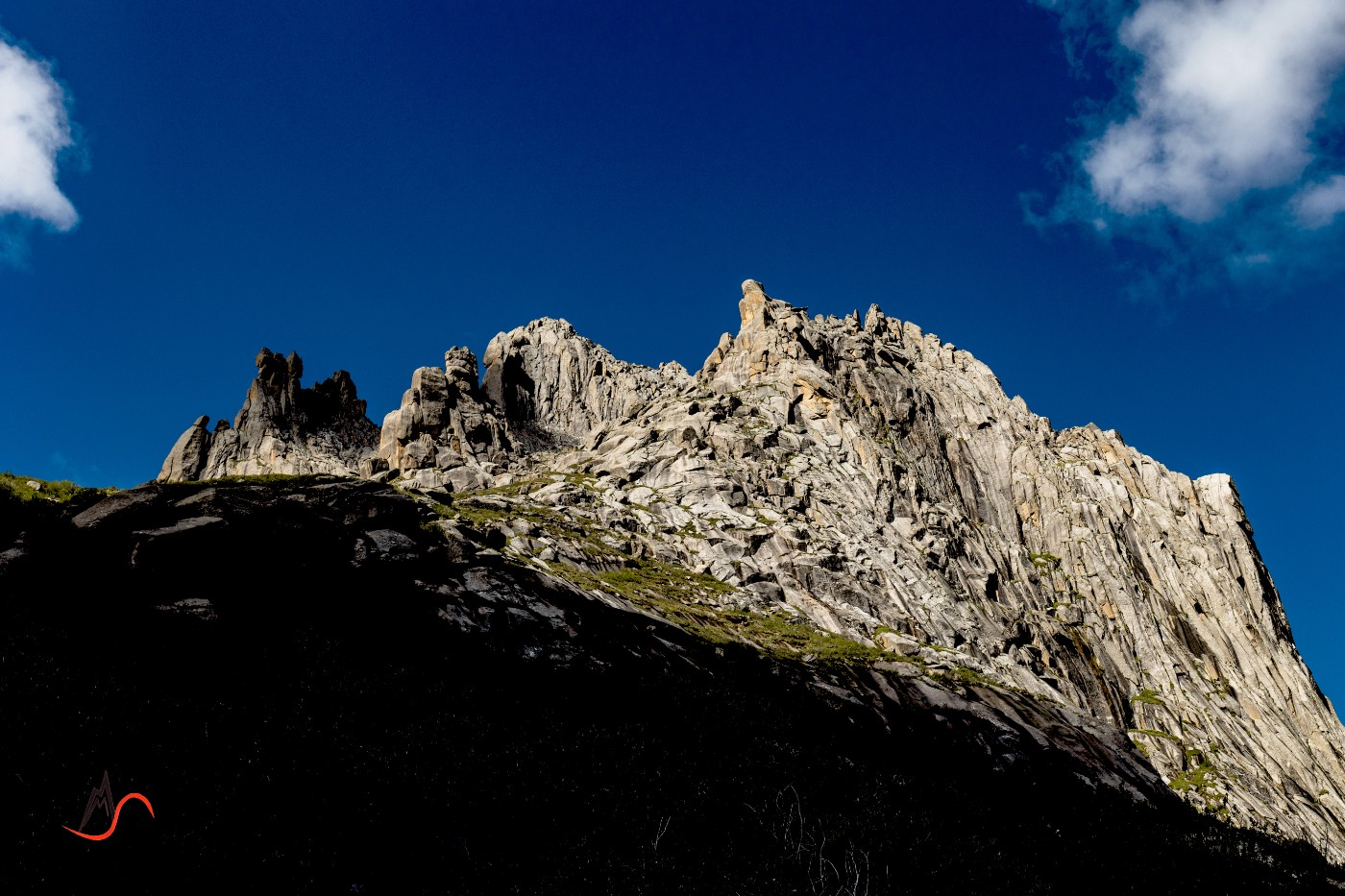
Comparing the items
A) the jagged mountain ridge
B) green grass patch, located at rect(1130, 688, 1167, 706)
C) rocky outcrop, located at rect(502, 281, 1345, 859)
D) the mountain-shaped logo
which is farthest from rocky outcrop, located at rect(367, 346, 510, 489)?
green grass patch, located at rect(1130, 688, 1167, 706)

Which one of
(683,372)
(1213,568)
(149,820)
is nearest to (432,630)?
(149,820)

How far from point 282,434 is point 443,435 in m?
28.8

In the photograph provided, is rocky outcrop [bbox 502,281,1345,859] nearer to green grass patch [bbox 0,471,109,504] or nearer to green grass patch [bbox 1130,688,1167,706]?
green grass patch [bbox 1130,688,1167,706]

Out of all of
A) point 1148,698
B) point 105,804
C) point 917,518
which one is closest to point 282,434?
point 917,518

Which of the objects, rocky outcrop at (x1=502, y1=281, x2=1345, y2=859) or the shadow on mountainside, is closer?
the shadow on mountainside

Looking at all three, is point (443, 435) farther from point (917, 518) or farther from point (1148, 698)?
point (1148, 698)

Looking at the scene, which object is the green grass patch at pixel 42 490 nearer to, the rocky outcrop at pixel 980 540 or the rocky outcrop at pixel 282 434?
the rocky outcrop at pixel 980 540

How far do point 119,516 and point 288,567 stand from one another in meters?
9.45

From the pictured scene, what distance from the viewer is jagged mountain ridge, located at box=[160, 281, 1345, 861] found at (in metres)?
82.2

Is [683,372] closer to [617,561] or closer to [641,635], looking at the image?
[617,561]

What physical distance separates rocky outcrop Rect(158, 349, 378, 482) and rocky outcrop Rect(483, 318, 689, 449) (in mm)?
26843

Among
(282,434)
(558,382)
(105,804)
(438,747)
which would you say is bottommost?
(105,804)

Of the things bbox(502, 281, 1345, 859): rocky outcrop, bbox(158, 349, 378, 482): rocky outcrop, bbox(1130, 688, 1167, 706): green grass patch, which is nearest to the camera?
bbox(502, 281, 1345, 859): rocky outcrop

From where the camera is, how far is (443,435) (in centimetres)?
12275
